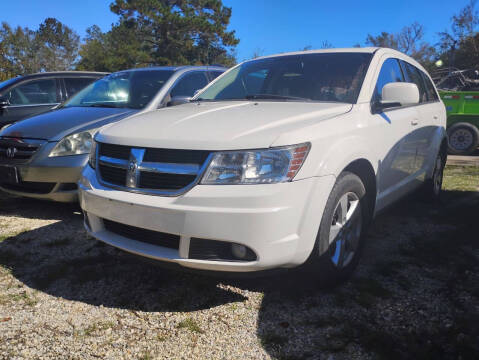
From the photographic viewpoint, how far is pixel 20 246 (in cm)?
346

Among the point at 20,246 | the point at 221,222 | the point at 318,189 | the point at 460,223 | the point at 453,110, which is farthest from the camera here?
the point at 453,110

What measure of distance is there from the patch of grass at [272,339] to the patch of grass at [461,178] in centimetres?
448

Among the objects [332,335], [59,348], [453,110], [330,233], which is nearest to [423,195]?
[330,233]

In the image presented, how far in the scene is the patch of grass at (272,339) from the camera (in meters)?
2.09

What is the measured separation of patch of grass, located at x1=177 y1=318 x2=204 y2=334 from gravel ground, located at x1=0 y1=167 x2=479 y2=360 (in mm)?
10

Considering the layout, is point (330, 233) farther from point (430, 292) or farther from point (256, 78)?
point (256, 78)

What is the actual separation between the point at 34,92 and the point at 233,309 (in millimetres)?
5665

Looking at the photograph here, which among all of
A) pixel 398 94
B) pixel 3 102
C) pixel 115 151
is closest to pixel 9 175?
pixel 115 151

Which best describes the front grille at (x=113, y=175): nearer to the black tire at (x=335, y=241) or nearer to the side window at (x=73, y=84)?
the black tire at (x=335, y=241)

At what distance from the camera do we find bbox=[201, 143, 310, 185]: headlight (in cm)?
208

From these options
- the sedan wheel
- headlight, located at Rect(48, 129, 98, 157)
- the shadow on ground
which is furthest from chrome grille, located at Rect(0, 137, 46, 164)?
the sedan wheel

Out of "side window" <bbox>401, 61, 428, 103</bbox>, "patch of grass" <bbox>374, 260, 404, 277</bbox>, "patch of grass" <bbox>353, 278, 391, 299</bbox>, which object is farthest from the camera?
"side window" <bbox>401, 61, 428, 103</bbox>

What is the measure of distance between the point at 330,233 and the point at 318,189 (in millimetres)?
377

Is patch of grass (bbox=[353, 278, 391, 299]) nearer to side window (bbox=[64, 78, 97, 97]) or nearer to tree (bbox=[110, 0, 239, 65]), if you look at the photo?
side window (bbox=[64, 78, 97, 97])
